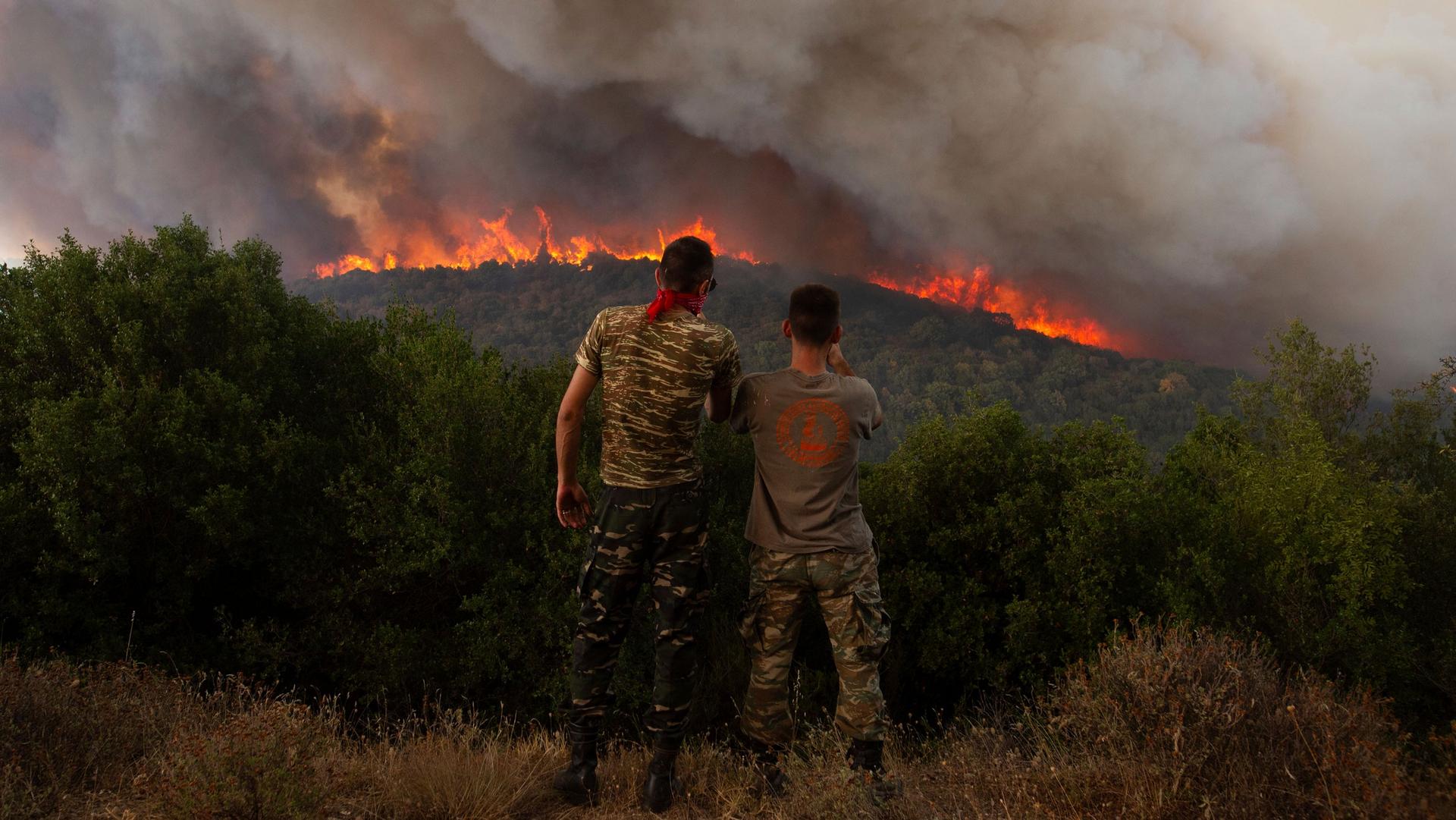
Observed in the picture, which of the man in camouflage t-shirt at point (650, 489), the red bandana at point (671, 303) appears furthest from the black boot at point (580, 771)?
the red bandana at point (671, 303)

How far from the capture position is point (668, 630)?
4812 mm

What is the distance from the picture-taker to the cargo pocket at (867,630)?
4.75 meters

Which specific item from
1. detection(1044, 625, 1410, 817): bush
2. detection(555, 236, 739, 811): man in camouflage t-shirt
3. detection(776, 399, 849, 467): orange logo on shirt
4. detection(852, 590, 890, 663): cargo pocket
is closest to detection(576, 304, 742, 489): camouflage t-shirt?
detection(555, 236, 739, 811): man in camouflage t-shirt

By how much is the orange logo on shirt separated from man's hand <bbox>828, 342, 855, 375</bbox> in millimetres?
477

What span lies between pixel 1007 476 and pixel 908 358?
162 m

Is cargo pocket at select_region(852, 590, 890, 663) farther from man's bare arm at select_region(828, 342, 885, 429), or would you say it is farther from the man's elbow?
the man's elbow

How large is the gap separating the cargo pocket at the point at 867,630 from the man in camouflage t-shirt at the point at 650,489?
1.01 metres

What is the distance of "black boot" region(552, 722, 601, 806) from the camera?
4734mm

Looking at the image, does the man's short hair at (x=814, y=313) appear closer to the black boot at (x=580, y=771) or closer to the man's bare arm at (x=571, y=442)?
the man's bare arm at (x=571, y=442)

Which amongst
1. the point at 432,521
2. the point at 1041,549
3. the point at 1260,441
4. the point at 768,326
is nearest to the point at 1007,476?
the point at 1041,549

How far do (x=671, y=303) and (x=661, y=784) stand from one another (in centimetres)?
306

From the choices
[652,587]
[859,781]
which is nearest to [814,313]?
Result: [652,587]

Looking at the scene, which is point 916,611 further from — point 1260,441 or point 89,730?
point 1260,441

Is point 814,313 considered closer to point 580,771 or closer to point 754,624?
point 754,624
